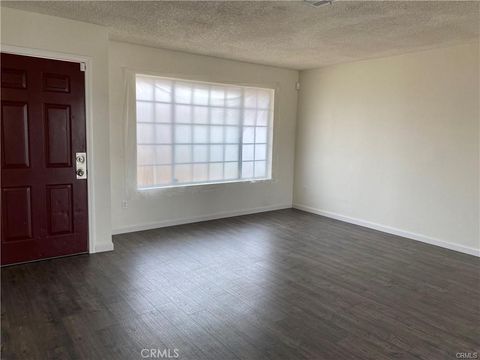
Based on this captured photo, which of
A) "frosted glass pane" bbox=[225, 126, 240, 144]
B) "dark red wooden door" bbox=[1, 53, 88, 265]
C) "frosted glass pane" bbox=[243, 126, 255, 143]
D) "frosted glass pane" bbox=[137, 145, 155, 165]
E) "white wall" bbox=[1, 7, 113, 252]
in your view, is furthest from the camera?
"frosted glass pane" bbox=[243, 126, 255, 143]

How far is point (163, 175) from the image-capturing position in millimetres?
5203

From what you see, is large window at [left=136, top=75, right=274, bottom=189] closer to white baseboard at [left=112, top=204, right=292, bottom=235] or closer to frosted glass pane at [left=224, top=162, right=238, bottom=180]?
frosted glass pane at [left=224, top=162, right=238, bottom=180]

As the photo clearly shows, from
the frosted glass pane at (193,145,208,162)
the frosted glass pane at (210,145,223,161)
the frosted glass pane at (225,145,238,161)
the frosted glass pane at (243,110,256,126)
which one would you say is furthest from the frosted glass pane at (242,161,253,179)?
the frosted glass pane at (193,145,208,162)

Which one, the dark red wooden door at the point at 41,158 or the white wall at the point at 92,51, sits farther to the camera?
the dark red wooden door at the point at 41,158

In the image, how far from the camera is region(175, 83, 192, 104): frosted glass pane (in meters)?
5.16

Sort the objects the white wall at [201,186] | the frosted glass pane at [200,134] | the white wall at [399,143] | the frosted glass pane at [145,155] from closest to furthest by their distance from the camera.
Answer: the white wall at [399,143] → the white wall at [201,186] → the frosted glass pane at [145,155] → the frosted glass pane at [200,134]

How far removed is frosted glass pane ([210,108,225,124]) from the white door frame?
6.60 ft

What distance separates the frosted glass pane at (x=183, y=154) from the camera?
17.3ft

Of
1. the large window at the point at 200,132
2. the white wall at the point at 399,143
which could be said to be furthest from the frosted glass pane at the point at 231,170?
the white wall at the point at 399,143

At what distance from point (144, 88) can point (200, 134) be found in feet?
3.42

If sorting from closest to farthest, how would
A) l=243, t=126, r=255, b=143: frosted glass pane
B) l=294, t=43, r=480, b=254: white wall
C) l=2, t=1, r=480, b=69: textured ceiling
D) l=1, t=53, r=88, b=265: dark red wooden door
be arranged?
l=2, t=1, r=480, b=69: textured ceiling, l=1, t=53, r=88, b=265: dark red wooden door, l=294, t=43, r=480, b=254: white wall, l=243, t=126, r=255, b=143: frosted glass pane

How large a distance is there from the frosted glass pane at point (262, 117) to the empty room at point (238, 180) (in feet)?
0.09

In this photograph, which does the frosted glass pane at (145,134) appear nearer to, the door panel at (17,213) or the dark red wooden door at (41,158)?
the dark red wooden door at (41,158)

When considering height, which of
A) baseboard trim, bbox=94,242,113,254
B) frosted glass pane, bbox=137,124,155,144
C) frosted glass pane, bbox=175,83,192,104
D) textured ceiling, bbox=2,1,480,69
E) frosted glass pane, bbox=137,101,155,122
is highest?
textured ceiling, bbox=2,1,480,69
